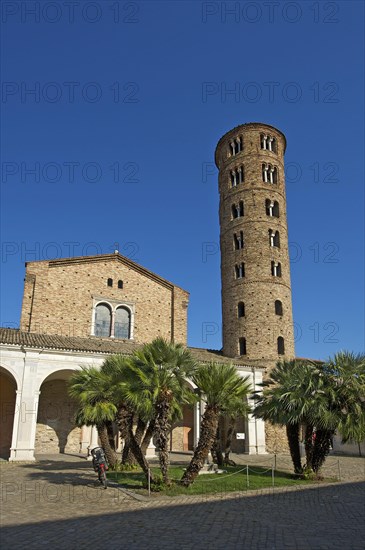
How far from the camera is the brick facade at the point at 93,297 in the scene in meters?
28.5

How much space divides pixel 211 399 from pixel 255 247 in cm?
2152

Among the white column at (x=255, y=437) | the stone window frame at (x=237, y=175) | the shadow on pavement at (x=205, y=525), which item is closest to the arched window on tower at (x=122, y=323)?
the white column at (x=255, y=437)

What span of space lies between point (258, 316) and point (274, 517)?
22560 mm

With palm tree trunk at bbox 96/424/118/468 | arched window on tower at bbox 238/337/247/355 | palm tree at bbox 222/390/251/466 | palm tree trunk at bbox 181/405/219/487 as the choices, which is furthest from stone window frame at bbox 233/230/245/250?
palm tree trunk at bbox 181/405/219/487

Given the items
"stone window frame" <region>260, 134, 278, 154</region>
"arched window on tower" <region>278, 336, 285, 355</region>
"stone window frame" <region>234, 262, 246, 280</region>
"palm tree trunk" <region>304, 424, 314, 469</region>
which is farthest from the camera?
"stone window frame" <region>260, 134, 278, 154</region>

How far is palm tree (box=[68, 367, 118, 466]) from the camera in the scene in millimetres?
16797

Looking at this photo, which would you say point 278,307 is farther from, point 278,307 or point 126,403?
point 126,403

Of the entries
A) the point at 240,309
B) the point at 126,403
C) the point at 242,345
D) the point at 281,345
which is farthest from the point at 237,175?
the point at 126,403

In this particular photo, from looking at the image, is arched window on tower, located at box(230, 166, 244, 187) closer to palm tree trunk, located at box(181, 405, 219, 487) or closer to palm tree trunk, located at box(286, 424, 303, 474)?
palm tree trunk, located at box(286, 424, 303, 474)

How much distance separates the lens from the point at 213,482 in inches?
603

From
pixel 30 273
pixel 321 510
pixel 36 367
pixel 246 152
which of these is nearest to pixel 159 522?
pixel 321 510

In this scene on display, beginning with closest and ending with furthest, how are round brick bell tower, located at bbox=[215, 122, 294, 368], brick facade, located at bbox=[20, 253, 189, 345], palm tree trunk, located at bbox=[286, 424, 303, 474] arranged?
palm tree trunk, located at bbox=[286, 424, 303, 474]
brick facade, located at bbox=[20, 253, 189, 345]
round brick bell tower, located at bbox=[215, 122, 294, 368]

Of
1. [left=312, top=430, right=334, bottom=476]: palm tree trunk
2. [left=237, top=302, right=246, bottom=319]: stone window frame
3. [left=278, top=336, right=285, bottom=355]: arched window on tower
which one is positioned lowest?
[left=312, top=430, right=334, bottom=476]: palm tree trunk

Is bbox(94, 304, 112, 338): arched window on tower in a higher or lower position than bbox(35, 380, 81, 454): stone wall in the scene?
higher
